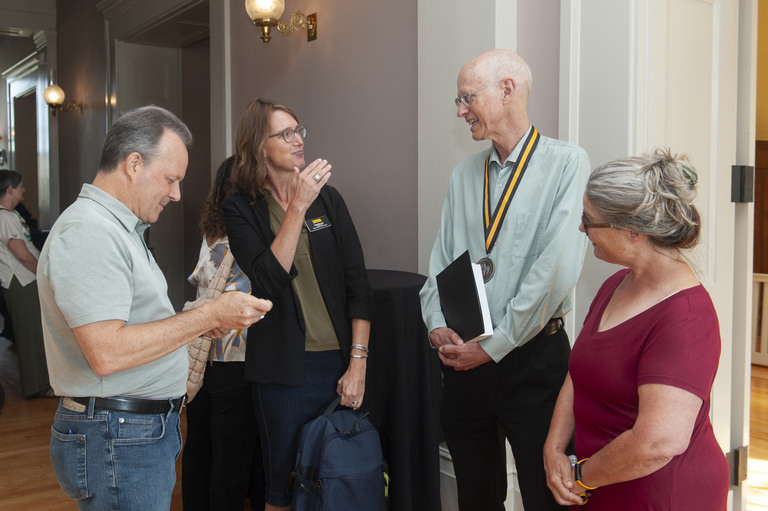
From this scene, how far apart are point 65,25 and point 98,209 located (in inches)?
286

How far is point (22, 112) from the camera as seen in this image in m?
11.1

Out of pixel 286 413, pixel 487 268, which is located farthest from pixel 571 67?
pixel 286 413

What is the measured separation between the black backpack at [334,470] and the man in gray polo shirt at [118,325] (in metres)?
0.53

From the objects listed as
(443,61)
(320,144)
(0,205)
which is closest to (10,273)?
(0,205)

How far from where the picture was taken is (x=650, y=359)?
4.08ft

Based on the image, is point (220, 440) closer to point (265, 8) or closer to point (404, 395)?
point (404, 395)

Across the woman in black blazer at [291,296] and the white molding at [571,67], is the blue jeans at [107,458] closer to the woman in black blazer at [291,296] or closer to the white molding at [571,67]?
the woman in black blazer at [291,296]

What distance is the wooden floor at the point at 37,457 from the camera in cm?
308

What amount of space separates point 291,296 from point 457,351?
54 cm

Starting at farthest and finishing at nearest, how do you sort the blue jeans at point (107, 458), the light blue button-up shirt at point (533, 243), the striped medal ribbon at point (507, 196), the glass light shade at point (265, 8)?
the glass light shade at point (265, 8), the striped medal ribbon at point (507, 196), the light blue button-up shirt at point (533, 243), the blue jeans at point (107, 458)

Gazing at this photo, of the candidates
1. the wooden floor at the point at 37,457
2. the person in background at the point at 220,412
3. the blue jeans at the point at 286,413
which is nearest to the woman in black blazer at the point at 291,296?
the blue jeans at the point at 286,413

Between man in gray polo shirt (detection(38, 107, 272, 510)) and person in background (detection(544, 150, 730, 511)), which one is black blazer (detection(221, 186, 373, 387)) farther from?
person in background (detection(544, 150, 730, 511))

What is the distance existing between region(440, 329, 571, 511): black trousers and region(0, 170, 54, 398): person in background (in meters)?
3.98

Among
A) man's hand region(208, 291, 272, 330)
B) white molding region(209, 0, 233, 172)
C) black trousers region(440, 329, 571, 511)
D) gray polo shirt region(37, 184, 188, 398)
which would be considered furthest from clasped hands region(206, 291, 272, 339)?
white molding region(209, 0, 233, 172)
